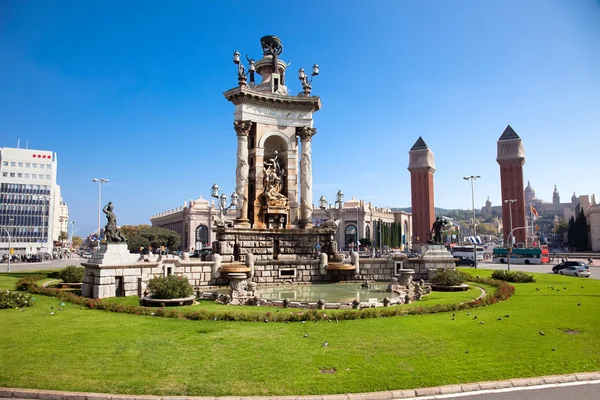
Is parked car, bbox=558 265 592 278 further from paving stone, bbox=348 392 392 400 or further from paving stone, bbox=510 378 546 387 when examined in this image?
paving stone, bbox=348 392 392 400

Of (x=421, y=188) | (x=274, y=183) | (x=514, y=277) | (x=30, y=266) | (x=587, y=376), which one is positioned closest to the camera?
(x=587, y=376)

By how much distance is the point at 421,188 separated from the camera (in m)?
131

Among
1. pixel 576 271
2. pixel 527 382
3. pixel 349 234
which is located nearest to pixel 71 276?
pixel 527 382

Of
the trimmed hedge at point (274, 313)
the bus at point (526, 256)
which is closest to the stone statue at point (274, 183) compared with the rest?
the trimmed hedge at point (274, 313)

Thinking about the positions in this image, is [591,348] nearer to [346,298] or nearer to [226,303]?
[346,298]

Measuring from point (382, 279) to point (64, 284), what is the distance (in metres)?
18.9

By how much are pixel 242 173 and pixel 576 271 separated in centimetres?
2943

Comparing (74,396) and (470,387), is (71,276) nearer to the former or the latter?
(74,396)

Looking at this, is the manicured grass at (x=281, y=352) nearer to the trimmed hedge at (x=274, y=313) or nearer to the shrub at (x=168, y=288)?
the trimmed hedge at (x=274, y=313)

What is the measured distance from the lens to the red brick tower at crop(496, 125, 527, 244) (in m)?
108

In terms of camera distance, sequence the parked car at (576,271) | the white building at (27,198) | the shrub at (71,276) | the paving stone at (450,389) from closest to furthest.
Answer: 1. the paving stone at (450,389)
2. the shrub at (71,276)
3. the parked car at (576,271)
4. the white building at (27,198)

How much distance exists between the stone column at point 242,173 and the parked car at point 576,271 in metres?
28.3

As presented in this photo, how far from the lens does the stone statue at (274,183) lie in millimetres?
30753

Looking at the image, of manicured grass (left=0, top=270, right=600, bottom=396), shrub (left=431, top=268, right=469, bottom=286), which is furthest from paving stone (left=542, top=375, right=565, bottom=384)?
shrub (left=431, top=268, right=469, bottom=286)
